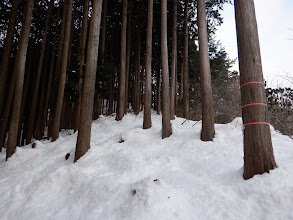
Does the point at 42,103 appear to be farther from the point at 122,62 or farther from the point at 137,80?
the point at 137,80

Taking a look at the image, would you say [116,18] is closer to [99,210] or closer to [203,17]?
[203,17]

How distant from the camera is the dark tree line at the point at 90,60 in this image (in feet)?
17.7

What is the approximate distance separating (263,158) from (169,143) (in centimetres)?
301

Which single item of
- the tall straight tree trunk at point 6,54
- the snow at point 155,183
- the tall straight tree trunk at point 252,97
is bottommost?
the snow at point 155,183

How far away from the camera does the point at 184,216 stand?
2.20m

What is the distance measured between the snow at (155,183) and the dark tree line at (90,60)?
1.63 ft

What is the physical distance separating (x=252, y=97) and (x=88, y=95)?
13.1 ft

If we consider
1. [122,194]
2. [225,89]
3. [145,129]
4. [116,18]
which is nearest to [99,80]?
[145,129]

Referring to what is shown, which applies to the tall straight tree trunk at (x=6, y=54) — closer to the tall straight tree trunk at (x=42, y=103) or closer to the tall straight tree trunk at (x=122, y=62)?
the tall straight tree trunk at (x=42, y=103)

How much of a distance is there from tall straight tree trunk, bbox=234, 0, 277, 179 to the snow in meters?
0.19

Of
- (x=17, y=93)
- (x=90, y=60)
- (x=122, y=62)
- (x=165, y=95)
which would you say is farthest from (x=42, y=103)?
(x=165, y=95)

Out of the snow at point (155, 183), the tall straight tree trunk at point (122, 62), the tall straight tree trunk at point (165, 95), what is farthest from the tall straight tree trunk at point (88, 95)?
the tall straight tree trunk at point (122, 62)

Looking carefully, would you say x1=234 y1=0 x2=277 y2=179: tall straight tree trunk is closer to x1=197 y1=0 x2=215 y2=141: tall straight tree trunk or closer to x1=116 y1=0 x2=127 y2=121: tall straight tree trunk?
x1=197 y1=0 x2=215 y2=141: tall straight tree trunk

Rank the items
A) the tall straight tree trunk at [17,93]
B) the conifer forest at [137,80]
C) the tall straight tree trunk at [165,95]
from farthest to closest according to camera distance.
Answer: the tall straight tree trunk at [17,93], the tall straight tree trunk at [165,95], the conifer forest at [137,80]
